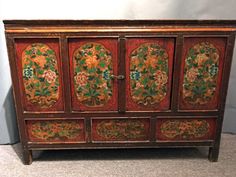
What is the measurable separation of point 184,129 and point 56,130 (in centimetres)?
97

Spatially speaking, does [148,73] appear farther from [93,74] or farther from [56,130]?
[56,130]

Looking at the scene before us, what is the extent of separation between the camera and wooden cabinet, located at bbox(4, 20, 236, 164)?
1682mm

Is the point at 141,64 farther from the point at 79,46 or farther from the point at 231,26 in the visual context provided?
the point at 231,26

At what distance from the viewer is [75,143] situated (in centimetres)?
195

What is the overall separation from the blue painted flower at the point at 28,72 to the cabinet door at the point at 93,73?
0.27 m

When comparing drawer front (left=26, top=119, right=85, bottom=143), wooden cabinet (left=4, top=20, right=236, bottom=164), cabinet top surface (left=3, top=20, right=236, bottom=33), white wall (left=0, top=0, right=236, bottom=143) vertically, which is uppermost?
white wall (left=0, top=0, right=236, bottom=143)

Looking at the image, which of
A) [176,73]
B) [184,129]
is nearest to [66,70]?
[176,73]

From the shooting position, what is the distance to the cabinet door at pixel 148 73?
1.71m

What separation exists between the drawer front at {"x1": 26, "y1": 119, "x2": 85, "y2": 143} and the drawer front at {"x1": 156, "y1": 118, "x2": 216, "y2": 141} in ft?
1.97

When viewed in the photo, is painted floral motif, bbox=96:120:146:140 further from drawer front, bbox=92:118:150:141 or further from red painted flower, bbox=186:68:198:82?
red painted flower, bbox=186:68:198:82

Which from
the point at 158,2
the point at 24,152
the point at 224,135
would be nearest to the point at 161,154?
the point at 224,135

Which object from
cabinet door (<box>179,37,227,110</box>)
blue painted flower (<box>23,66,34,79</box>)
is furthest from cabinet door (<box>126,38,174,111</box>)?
blue painted flower (<box>23,66,34,79</box>)

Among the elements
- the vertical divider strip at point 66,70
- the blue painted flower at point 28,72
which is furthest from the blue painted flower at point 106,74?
the blue painted flower at point 28,72

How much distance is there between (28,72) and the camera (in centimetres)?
175
